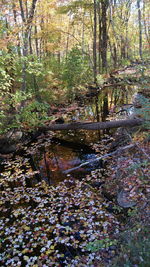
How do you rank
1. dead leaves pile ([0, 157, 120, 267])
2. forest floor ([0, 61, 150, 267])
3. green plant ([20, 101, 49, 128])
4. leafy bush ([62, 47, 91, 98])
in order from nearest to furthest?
1. forest floor ([0, 61, 150, 267])
2. dead leaves pile ([0, 157, 120, 267])
3. green plant ([20, 101, 49, 128])
4. leafy bush ([62, 47, 91, 98])

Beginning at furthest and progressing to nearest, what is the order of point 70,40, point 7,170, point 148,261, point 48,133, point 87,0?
point 70,40, point 87,0, point 48,133, point 7,170, point 148,261

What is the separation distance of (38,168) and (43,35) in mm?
12325

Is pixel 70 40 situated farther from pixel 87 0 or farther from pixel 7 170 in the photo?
pixel 7 170

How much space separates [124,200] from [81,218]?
0.96 meters

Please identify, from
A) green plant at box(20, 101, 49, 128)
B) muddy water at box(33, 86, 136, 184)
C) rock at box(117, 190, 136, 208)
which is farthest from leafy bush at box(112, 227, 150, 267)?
green plant at box(20, 101, 49, 128)

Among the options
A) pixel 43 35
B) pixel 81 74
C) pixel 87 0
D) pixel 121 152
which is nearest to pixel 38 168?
pixel 121 152

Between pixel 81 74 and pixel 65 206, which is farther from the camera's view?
pixel 81 74

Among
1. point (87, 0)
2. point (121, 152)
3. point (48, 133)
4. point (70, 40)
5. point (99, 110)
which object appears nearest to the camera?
point (121, 152)

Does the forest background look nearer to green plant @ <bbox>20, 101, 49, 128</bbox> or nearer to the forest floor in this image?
green plant @ <bbox>20, 101, 49, 128</bbox>

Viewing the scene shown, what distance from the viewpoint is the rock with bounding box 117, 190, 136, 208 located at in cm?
370

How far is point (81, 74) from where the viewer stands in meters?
12.0

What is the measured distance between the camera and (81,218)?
3.81 m

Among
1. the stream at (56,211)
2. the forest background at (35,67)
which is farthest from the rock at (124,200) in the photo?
the forest background at (35,67)

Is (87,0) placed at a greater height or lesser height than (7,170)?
greater
